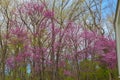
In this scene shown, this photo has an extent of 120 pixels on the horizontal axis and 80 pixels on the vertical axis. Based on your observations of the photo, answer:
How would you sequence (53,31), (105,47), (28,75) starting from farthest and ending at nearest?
(28,75)
(105,47)
(53,31)

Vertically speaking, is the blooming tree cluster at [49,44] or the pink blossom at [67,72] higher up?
the blooming tree cluster at [49,44]

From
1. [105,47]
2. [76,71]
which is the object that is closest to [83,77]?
[76,71]

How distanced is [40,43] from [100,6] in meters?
6.67

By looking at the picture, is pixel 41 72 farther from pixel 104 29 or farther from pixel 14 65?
pixel 104 29

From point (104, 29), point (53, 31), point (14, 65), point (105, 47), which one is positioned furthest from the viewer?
point (104, 29)

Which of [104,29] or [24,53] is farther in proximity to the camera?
[104,29]

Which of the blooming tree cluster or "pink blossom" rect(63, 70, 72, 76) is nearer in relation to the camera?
the blooming tree cluster

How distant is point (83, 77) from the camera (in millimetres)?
18953

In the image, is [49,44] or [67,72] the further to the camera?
[67,72]

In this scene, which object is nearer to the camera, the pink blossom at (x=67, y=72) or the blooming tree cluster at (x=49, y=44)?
the blooming tree cluster at (x=49, y=44)

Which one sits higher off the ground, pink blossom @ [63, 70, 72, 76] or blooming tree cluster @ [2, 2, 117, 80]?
blooming tree cluster @ [2, 2, 117, 80]

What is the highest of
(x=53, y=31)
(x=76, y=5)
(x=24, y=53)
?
(x=76, y=5)

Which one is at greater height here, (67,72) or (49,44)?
(49,44)

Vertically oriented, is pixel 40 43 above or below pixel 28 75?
above
